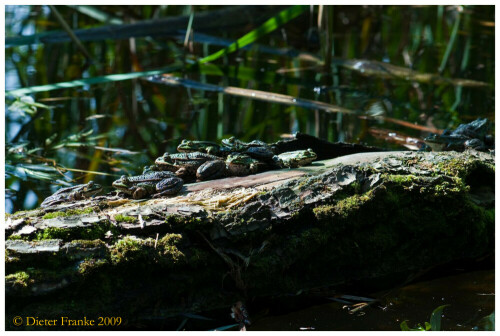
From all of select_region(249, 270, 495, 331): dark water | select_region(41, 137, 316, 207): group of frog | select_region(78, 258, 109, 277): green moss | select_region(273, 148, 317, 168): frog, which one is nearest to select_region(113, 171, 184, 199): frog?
select_region(41, 137, 316, 207): group of frog

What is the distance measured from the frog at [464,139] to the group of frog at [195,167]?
4.86 feet

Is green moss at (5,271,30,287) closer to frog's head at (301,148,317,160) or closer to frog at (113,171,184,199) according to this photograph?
frog at (113,171,184,199)

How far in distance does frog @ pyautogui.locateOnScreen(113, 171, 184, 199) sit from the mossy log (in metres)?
0.09

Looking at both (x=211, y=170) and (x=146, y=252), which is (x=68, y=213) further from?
(x=211, y=170)

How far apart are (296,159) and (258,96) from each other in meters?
3.44

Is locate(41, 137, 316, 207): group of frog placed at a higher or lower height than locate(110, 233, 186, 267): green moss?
higher

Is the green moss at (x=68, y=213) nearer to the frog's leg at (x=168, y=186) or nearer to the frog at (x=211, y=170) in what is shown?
the frog's leg at (x=168, y=186)

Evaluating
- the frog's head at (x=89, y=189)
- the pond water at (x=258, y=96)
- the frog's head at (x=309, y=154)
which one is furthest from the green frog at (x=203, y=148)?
the pond water at (x=258, y=96)

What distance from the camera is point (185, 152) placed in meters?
4.40

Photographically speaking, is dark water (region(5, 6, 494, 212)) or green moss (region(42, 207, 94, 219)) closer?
green moss (region(42, 207, 94, 219))

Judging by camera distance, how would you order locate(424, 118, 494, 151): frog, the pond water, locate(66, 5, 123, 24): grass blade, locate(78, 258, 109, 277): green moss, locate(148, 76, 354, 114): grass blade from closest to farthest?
locate(78, 258, 109, 277): green moss < the pond water < locate(424, 118, 494, 151): frog < locate(148, 76, 354, 114): grass blade < locate(66, 5, 123, 24): grass blade

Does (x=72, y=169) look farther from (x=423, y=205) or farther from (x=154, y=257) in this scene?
(x=423, y=205)

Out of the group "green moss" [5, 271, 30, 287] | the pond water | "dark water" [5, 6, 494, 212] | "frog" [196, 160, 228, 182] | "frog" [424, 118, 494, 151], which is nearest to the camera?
"green moss" [5, 271, 30, 287]

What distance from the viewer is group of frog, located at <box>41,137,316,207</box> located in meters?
3.92
